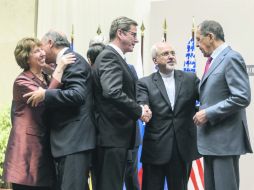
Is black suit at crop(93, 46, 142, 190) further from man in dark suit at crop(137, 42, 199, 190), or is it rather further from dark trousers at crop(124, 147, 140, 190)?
dark trousers at crop(124, 147, 140, 190)

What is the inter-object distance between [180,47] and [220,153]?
359cm

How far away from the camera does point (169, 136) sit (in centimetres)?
389

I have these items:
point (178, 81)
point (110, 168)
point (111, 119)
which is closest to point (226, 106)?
point (178, 81)

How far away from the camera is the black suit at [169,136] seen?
3.87 metres

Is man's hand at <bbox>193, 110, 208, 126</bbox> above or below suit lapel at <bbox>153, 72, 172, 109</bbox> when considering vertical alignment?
below

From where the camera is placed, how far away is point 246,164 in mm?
5922

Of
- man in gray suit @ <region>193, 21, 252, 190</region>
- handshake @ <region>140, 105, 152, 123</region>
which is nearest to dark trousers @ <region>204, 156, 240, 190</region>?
man in gray suit @ <region>193, 21, 252, 190</region>

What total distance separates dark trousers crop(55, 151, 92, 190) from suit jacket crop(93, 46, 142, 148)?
0.20 meters

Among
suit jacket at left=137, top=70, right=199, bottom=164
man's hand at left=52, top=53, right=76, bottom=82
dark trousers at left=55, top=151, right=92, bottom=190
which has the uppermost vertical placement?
man's hand at left=52, top=53, right=76, bottom=82

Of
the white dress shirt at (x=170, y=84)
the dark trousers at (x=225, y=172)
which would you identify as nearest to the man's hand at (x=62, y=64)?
the white dress shirt at (x=170, y=84)

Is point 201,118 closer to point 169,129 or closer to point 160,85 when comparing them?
point 169,129

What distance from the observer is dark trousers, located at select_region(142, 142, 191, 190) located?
3871mm

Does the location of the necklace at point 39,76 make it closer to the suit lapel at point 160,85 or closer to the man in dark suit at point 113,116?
the man in dark suit at point 113,116

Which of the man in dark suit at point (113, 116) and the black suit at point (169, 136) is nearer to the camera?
the man in dark suit at point (113, 116)
